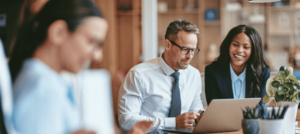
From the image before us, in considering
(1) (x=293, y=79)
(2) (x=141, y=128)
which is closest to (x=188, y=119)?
(1) (x=293, y=79)

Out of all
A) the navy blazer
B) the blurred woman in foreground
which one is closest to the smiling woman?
the navy blazer

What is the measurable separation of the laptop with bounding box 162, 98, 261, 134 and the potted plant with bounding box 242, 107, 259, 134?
10 cm

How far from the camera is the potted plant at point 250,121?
3.69 ft

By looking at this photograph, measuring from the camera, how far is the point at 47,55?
16.9 inches

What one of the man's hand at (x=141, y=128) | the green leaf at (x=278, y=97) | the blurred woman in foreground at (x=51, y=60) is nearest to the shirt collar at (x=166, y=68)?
the green leaf at (x=278, y=97)

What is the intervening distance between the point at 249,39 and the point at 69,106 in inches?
67.4

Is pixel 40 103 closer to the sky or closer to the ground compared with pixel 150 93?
closer to the sky

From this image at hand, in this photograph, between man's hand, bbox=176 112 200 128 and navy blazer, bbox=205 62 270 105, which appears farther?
navy blazer, bbox=205 62 270 105

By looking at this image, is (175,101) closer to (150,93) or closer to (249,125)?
(150,93)

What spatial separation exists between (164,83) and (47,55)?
50.1 inches

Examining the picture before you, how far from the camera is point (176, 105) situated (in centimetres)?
165

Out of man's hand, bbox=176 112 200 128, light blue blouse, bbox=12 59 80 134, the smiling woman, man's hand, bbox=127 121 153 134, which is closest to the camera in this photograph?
light blue blouse, bbox=12 59 80 134

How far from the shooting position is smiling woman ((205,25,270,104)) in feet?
6.25

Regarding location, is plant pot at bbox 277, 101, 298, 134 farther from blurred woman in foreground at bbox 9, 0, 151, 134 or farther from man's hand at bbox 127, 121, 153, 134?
blurred woman in foreground at bbox 9, 0, 151, 134
